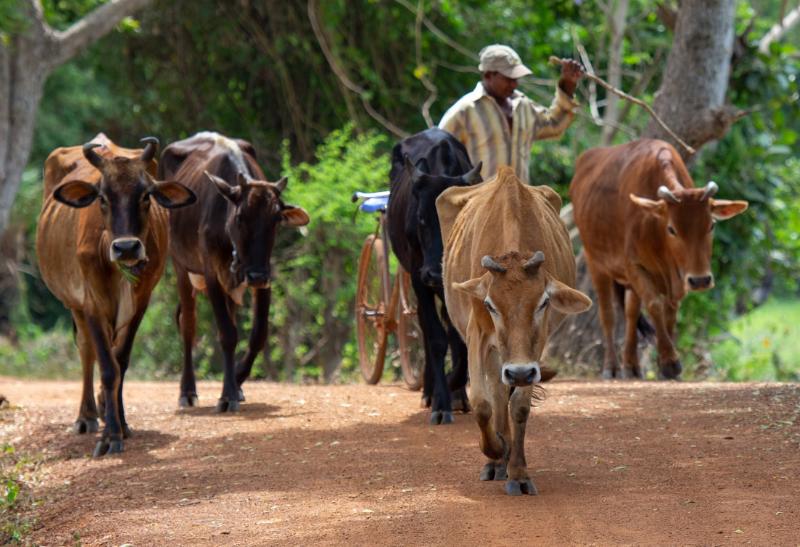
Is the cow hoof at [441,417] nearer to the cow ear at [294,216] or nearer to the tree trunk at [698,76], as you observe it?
the cow ear at [294,216]

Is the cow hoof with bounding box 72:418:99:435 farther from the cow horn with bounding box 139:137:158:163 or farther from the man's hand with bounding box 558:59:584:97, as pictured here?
the man's hand with bounding box 558:59:584:97

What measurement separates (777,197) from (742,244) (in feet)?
6.26

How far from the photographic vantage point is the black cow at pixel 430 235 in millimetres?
8852

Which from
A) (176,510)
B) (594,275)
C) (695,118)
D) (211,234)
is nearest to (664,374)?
(594,275)

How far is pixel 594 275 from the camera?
41.8ft

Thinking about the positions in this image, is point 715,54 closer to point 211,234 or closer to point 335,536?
point 211,234

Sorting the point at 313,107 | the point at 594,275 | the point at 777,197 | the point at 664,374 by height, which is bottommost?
the point at 664,374

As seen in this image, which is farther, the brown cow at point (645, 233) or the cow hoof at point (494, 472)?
the brown cow at point (645, 233)

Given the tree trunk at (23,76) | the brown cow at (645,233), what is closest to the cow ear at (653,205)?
the brown cow at (645,233)

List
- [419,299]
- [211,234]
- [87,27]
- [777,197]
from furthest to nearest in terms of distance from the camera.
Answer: [777,197]
[87,27]
[211,234]
[419,299]

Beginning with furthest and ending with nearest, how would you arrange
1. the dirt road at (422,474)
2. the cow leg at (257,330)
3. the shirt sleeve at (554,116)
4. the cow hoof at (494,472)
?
the cow leg at (257,330)
the shirt sleeve at (554,116)
the cow hoof at (494,472)
the dirt road at (422,474)

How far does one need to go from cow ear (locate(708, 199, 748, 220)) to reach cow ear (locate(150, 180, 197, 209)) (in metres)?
→ 4.36

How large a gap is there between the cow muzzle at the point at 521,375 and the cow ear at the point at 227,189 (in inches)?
164

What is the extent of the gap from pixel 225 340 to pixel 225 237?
0.75 meters
